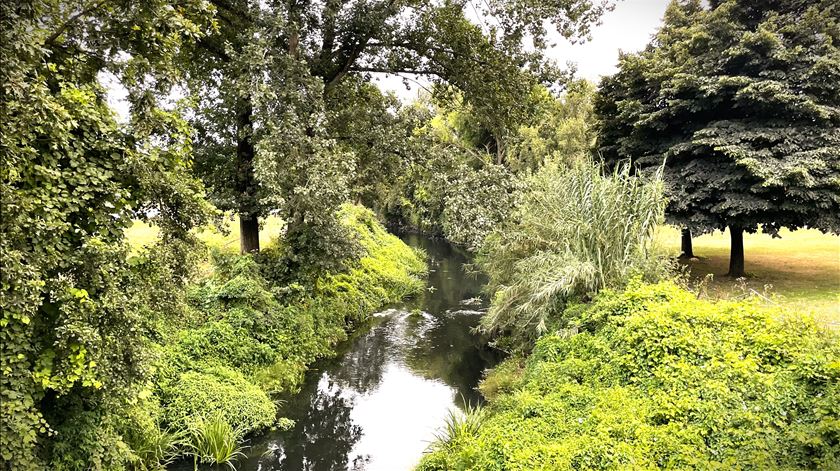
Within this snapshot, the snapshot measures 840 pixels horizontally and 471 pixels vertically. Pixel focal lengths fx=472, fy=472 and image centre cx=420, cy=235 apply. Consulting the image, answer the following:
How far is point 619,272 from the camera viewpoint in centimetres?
1075

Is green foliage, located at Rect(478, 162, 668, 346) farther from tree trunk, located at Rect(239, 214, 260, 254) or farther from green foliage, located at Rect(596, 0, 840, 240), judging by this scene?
tree trunk, located at Rect(239, 214, 260, 254)

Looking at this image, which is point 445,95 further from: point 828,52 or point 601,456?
point 601,456

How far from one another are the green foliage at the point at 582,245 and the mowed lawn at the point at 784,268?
158cm

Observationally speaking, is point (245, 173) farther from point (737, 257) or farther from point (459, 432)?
point (737, 257)

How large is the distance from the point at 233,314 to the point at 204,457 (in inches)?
170

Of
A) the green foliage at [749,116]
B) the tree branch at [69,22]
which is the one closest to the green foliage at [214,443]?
the tree branch at [69,22]

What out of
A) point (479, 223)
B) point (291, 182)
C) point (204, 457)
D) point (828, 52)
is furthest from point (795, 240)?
point (204, 457)

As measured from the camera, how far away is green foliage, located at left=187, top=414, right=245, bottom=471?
877cm

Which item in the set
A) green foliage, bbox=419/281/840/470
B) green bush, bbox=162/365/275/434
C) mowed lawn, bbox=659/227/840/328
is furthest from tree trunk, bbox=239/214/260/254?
mowed lawn, bbox=659/227/840/328

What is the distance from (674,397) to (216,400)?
8.70 m

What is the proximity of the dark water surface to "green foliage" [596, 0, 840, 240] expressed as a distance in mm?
9482

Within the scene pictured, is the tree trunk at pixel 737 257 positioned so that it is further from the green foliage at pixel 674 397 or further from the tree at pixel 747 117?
the green foliage at pixel 674 397

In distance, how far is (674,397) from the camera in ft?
23.5

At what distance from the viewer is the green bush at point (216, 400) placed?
938cm
